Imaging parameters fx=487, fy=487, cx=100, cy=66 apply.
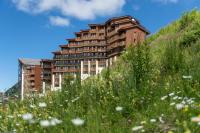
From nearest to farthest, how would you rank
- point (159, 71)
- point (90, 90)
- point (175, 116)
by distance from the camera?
point (175, 116) → point (90, 90) → point (159, 71)

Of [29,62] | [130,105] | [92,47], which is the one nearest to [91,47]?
[92,47]

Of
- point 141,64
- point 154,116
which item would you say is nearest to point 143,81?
point 141,64

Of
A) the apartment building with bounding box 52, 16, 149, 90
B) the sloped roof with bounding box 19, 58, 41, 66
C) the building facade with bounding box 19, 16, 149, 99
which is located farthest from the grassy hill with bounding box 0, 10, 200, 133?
the sloped roof with bounding box 19, 58, 41, 66

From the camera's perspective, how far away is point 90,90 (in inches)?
416

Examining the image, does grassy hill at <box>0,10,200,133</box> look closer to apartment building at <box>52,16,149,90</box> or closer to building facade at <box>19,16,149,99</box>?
apartment building at <box>52,16,149,90</box>

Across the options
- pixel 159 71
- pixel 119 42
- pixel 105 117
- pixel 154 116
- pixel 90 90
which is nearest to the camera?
pixel 154 116

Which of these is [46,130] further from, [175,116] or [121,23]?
[121,23]

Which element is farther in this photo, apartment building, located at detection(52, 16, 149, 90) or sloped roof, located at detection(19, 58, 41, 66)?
sloped roof, located at detection(19, 58, 41, 66)

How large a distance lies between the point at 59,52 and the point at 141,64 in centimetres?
10156

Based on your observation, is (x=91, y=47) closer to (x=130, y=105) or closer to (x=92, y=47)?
(x=92, y=47)

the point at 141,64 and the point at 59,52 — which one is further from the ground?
the point at 59,52

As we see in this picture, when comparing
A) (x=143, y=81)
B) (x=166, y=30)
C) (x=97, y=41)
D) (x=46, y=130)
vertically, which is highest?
(x=97, y=41)

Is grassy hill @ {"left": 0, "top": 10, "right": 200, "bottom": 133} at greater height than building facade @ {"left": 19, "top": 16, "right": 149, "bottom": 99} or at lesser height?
lesser

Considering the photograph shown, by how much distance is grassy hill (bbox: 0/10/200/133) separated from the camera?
6176mm
